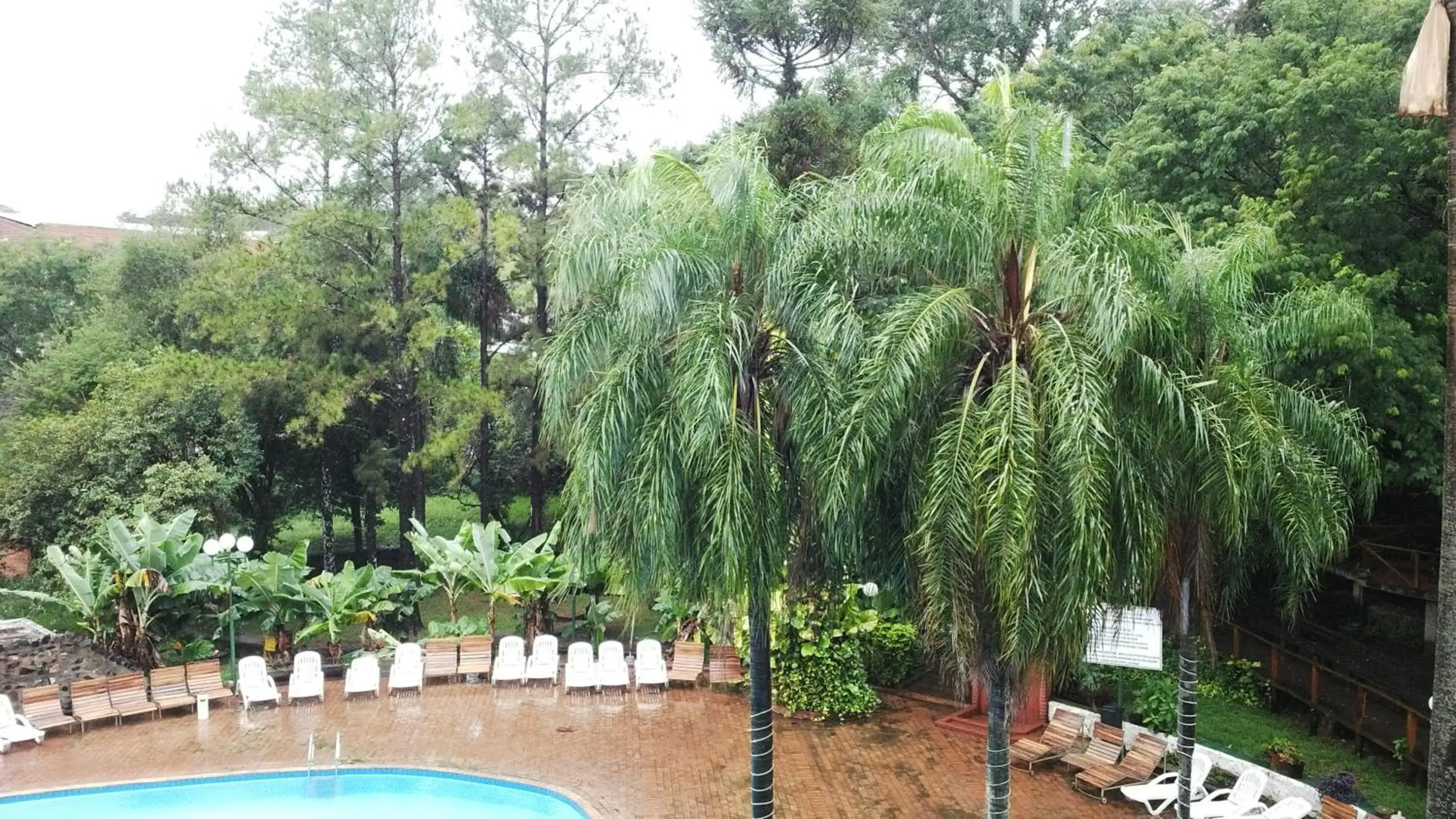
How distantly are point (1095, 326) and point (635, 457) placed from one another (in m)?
3.57

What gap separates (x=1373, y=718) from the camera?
14367 millimetres

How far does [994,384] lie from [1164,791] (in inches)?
262

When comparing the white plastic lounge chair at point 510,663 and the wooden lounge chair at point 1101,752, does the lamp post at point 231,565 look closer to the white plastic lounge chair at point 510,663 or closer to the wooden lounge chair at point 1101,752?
the white plastic lounge chair at point 510,663

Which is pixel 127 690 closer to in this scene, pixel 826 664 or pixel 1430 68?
pixel 826 664

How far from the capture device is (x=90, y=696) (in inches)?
575

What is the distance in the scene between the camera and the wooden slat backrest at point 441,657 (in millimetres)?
16594

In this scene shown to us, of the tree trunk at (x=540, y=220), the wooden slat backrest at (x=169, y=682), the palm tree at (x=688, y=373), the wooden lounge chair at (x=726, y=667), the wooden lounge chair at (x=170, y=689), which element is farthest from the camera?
the tree trunk at (x=540, y=220)

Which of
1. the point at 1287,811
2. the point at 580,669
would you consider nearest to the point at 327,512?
the point at 580,669

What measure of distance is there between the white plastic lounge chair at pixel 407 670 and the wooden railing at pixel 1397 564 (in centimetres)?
1571

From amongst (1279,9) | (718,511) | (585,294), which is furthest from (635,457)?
(1279,9)

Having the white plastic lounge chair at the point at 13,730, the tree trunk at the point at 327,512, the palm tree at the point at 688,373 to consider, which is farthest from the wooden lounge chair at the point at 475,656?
the palm tree at the point at 688,373

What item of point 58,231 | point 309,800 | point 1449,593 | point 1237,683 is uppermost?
point 58,231

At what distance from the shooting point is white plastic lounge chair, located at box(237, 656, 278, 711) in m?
15.4

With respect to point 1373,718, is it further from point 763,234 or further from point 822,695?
point 763,234
